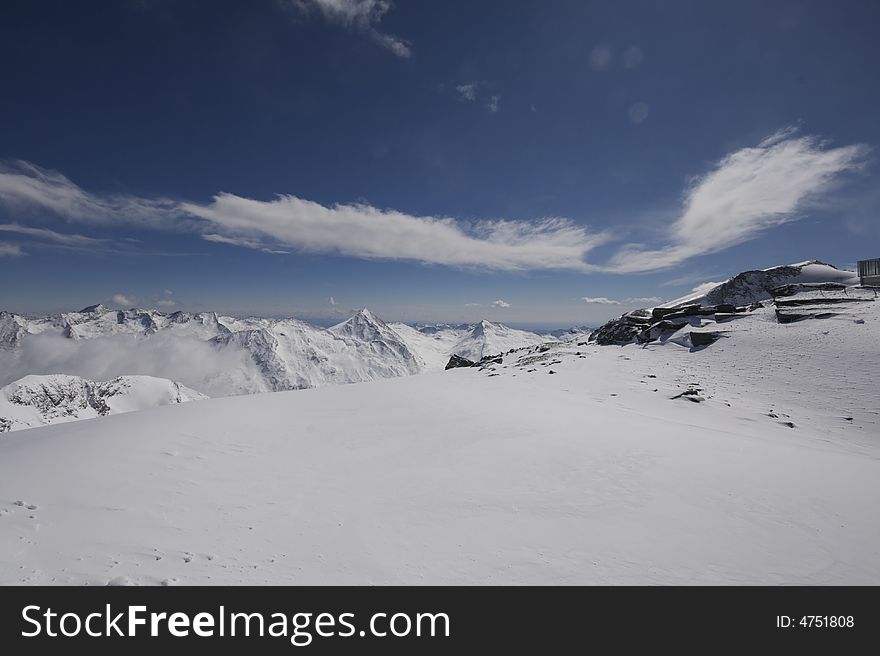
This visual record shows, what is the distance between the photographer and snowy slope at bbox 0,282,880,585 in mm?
5434

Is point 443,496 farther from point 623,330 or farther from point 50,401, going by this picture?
point 50,401

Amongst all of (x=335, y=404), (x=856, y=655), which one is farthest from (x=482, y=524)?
(x=335, y=404)

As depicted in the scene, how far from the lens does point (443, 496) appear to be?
7.78 m

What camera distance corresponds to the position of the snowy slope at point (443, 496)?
543cm

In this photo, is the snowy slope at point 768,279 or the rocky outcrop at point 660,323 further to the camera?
the snowy slope at point 768,279

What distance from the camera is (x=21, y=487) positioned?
6855 millimetres

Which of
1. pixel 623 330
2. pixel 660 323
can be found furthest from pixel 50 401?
pixel 660 323

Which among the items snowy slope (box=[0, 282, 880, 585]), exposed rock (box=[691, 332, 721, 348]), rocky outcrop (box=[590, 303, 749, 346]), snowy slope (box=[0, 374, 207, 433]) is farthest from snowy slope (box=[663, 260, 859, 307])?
snowy slope (box=[0, 374, 207, 433])

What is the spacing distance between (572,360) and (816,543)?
22892mm

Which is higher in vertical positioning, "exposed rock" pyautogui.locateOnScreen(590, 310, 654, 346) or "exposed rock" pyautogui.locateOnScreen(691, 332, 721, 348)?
"exposed rock" pyautogui.locateOnScreen(590, 310, 654, 346)

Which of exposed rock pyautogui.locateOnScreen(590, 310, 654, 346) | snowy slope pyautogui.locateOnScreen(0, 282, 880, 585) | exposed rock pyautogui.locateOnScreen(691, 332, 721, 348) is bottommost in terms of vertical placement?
snowy slope pyautogui.locateOnScreen(0, 282, 880, 585)

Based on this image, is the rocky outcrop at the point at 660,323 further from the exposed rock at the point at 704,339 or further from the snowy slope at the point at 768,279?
the snowy slope at the point at 768,279

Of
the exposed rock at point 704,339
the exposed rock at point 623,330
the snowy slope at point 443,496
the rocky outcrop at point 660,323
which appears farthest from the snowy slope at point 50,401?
the exposed rock at point 704,339

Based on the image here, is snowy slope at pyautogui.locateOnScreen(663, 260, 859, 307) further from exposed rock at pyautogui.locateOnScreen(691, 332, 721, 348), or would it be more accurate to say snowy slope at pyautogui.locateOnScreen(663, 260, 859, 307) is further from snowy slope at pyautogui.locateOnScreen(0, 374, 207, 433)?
snowy slope at pyautogui.locateOnScreen(0, 374, 207, 433)
